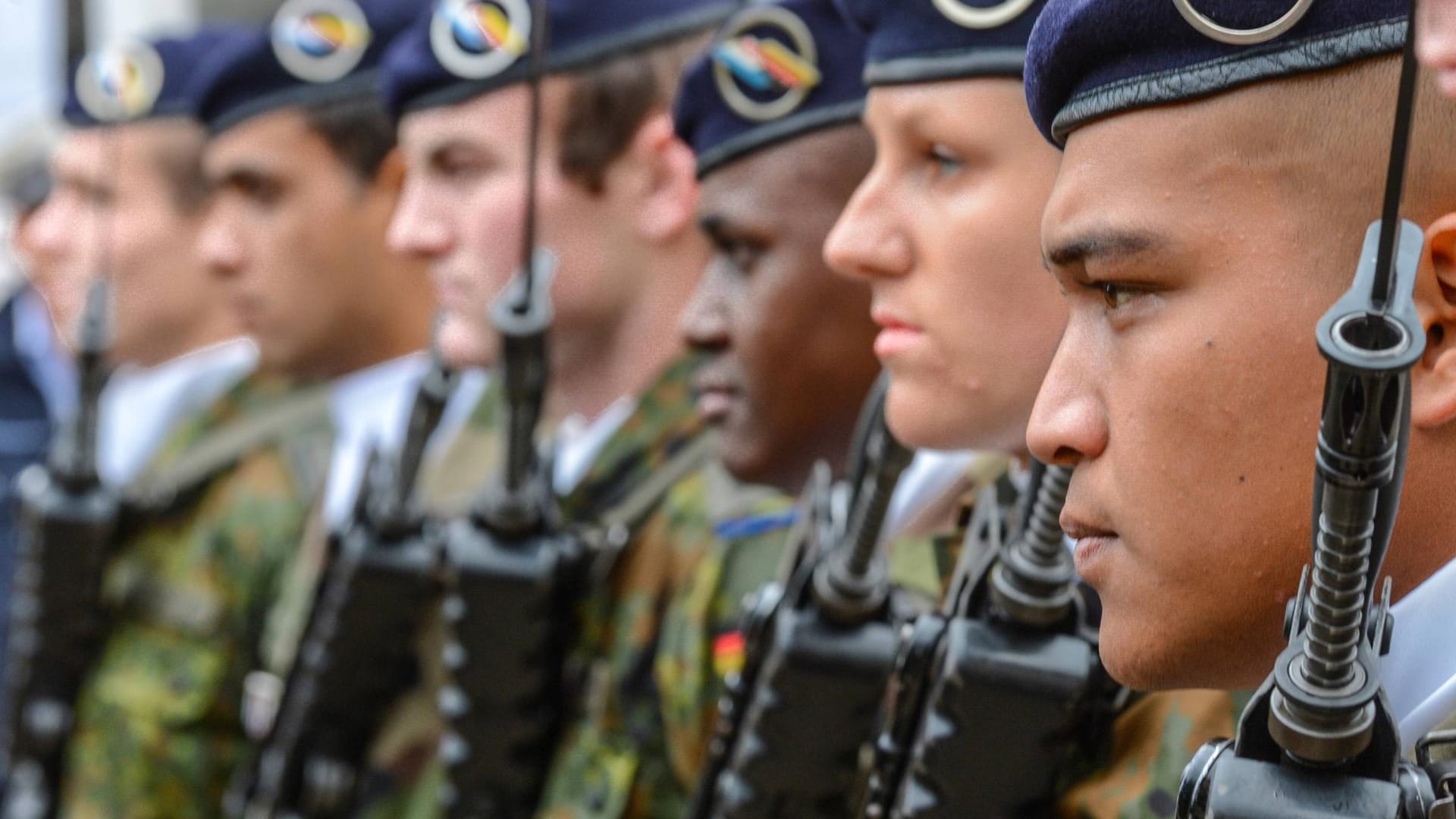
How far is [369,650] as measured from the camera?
3123 millimetres

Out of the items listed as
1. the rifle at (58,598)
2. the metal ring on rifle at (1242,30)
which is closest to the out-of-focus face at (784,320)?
the metal ring on rifle at (1242,30)

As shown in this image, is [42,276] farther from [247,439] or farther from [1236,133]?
[1236,133]

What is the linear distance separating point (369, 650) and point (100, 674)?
1027 millimetres

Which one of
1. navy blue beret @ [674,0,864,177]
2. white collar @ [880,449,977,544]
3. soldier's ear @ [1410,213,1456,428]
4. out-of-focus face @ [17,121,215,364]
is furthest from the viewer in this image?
out-of-focus face @ [17,121,215,364]

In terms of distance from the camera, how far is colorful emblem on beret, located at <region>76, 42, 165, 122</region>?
4.53 metres

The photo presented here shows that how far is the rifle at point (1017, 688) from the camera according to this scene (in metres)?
1.65

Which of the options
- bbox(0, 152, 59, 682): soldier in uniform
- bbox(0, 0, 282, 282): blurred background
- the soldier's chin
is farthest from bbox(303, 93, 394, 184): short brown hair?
bbox(0, 0, 282, 282): blurred background

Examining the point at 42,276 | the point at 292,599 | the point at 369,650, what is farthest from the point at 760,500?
the point at 42,276

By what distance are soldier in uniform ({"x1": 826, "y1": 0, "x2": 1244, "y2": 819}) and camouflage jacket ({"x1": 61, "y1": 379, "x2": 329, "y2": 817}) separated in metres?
2.13

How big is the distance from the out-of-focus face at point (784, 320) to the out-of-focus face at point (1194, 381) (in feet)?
3.59

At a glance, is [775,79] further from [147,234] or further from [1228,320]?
[147,234]

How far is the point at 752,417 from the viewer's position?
8.12ft

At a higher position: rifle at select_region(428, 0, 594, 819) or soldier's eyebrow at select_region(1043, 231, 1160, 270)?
soldier's eyebrow at select_region(1043, 231, 1160, 270)

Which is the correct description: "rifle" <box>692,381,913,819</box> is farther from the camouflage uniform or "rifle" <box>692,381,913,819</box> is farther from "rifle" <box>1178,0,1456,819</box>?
"rifle" <box>1178,0,1456,819</box>
